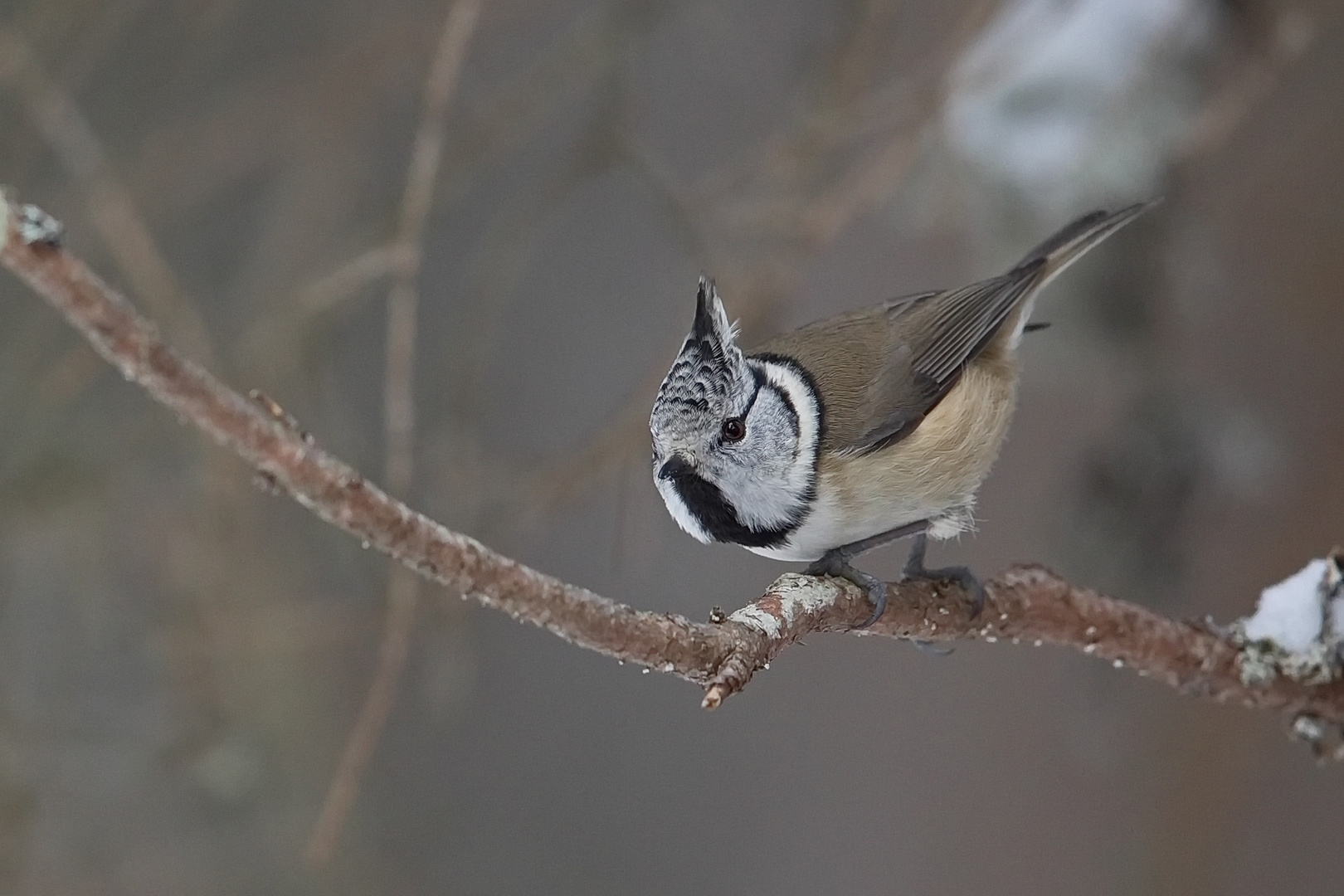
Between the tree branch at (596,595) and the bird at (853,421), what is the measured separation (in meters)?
0.08

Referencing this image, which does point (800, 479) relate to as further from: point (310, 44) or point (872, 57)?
point (310, 44)

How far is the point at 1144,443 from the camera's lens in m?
3.14

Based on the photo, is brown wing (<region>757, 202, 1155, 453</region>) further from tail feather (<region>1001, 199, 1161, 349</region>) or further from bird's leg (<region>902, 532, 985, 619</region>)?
bird's leg (<region>902, 532, 985, 619</region>)

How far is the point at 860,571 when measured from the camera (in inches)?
73.4

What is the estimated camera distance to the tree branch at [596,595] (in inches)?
40.6

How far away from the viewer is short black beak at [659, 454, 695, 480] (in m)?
1.95

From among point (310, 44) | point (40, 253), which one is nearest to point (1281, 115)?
point (310, 44)

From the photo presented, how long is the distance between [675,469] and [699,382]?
13 centimetres

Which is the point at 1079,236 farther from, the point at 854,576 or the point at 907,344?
the point at 854,576

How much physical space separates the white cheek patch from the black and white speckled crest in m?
0.08

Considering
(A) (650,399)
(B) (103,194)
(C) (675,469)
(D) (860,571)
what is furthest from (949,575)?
(B) (103,194)

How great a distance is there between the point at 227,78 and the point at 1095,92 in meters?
2.45

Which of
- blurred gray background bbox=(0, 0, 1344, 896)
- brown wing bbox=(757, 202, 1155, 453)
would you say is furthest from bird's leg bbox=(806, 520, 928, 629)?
blurred gray background bbox=(0, 0, 1344, 896)

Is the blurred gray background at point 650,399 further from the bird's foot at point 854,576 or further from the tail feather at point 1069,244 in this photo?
the bird's foot at point 854,576
